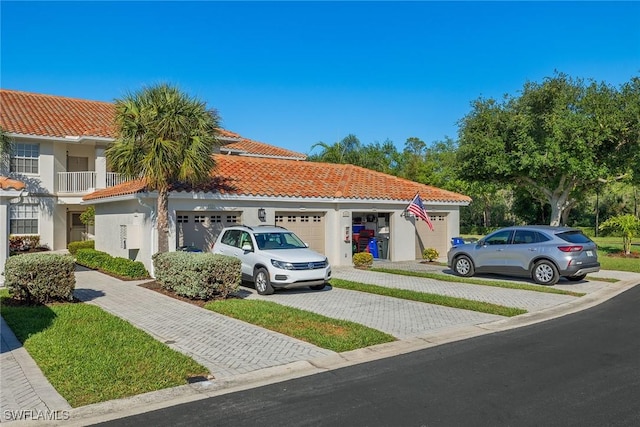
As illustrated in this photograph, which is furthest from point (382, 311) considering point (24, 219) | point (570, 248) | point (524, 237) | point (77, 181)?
point (24, 219)

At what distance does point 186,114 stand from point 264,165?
7.34 metres

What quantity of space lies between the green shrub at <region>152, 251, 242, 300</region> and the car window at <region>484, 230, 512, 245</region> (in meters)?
8.30

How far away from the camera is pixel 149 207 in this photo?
52.0 feet

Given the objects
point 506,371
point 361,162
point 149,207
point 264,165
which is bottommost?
point 506,371

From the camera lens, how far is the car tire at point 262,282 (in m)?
12.8

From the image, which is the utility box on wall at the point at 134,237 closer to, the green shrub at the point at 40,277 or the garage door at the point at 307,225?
the garage door at the point at 307,225

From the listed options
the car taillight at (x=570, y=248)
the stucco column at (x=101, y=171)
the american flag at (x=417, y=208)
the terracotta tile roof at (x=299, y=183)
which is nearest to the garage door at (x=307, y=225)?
the terracotta tile roof at (x=299, y=183)

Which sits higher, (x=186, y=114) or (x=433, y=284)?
(x=186, y=114)

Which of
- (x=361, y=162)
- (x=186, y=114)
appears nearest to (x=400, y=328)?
(x=186, y=114)

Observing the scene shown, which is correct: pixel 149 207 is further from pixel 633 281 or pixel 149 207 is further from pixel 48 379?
pixel 633 281

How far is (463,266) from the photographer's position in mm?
16453

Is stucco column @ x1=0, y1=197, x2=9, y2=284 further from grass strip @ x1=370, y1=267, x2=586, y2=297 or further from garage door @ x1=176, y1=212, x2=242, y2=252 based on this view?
grass strip @ x1=370, y1=267, x2=586, y2=297

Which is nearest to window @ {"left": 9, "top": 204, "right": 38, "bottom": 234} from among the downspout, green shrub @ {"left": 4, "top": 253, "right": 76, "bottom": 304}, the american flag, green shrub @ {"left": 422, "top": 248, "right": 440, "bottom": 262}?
the downspout

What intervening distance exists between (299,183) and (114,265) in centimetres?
730
